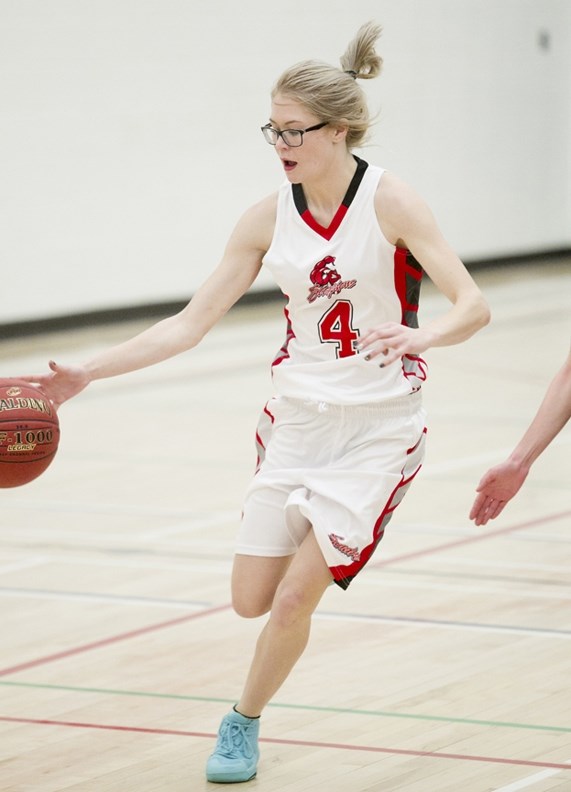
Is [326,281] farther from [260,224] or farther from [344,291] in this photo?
[260,224]

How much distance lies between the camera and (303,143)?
3.92 m

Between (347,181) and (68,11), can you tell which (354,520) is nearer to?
(347,181)

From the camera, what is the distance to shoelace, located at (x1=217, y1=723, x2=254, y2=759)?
13.2 ft

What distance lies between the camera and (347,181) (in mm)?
4043

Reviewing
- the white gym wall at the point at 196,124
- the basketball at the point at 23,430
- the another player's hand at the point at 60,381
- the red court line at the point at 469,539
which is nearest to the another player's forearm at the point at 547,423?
the another player's hand at the point at 60,381

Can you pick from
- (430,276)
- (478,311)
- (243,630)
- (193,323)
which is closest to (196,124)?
(243,630)

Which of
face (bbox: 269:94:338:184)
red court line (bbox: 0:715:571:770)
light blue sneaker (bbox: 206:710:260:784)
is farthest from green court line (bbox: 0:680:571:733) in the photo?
face (bbox: 269:94:338:184)

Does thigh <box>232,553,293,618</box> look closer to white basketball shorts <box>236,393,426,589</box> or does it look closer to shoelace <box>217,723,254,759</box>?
white basketball shorts <box>236,393,426,589</box>

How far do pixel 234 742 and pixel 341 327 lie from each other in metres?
1.12

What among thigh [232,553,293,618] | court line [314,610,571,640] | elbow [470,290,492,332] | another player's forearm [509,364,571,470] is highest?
elbow [470,290,492,332]

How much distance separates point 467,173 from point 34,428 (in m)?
12.6

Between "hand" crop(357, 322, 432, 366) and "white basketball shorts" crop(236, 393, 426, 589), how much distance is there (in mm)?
413

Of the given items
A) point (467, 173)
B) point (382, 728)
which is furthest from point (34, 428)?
point (467, 173)

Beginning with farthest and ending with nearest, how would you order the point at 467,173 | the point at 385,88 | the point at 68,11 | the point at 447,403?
1. the point at 467,173
2. the point at 385,88
3. the point at 68,11
4. the point at 447,403
